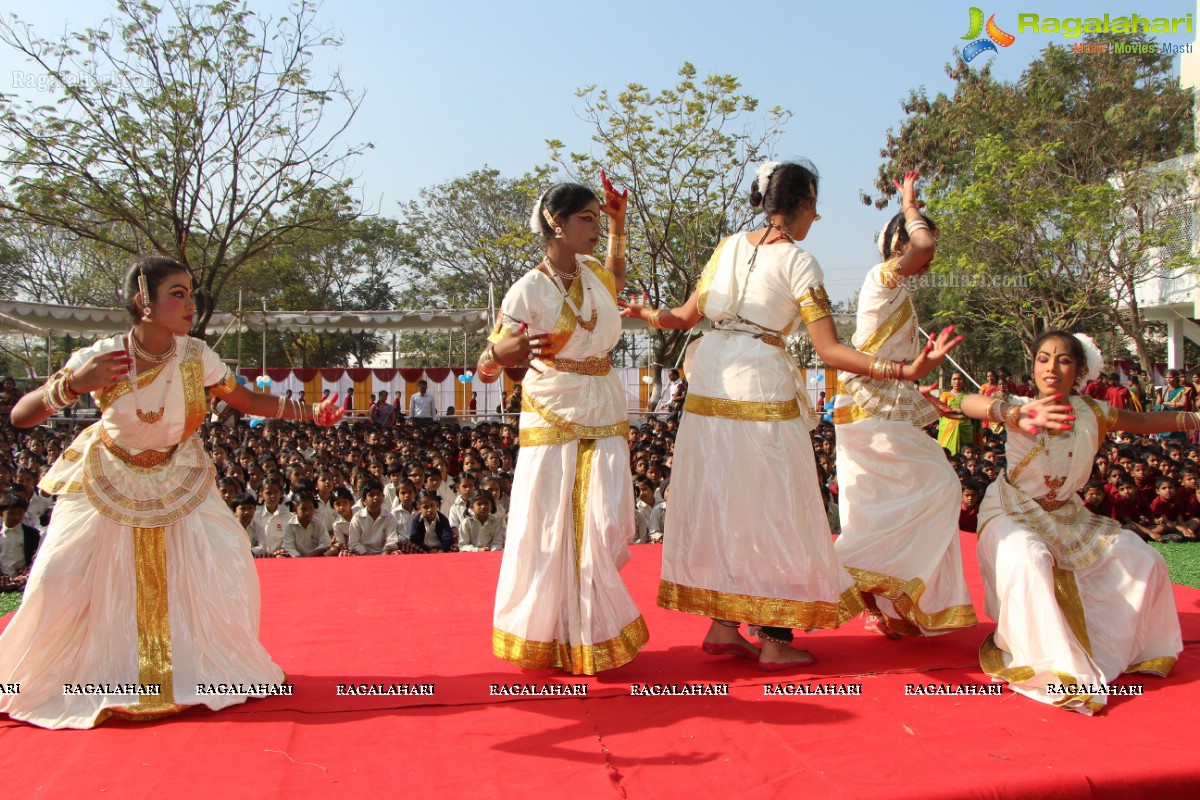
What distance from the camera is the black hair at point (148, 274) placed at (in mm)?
3314

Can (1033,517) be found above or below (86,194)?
below

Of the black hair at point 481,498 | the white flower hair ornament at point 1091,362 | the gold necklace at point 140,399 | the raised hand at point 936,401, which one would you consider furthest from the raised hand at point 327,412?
the black hair at point 481,498

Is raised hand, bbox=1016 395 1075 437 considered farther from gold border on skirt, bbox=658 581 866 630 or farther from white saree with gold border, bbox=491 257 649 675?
white saree with gold border, bbox=491 257 649 675

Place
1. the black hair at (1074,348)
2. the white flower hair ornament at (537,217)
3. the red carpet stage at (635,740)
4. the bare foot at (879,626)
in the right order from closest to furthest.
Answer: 1. the red carpet stage at (635,740)
2. the black hair at (1074,348)
3. the white flower hair ornament at (537,217)
4. the bare foot at (879,626)

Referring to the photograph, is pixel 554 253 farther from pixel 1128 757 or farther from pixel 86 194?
pixel 86 194

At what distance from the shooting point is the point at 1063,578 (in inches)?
139

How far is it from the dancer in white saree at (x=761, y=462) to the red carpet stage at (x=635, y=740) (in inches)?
9.5

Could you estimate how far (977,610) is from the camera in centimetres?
449

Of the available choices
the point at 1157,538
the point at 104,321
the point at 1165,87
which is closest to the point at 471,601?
the point at 1157,538

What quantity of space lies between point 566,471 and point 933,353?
4.42 ft

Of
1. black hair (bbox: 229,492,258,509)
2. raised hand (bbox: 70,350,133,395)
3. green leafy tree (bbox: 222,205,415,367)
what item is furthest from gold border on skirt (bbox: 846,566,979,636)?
green leafy tree (bbox: 222,205,415,367)

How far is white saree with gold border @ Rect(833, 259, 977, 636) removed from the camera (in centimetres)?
382

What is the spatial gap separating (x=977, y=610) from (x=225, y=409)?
1584cm

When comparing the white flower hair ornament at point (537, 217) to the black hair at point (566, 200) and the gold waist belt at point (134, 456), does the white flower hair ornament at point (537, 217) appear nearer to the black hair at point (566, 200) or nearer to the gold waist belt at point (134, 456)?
the black hair at point (566, 200)
